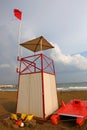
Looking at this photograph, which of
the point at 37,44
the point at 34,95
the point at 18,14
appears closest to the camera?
the point at 34,95

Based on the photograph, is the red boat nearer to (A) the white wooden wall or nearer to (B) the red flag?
(A) the white wooden wall

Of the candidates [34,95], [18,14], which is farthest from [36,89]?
[18,14]

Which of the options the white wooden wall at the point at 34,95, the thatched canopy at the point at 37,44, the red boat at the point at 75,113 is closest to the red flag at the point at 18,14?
the thatched canopy at the point at 37,44

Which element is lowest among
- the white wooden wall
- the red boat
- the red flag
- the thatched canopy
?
the red boat

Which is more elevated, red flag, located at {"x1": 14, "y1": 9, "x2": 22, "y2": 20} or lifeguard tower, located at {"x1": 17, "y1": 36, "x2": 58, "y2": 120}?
red flag, located at {"x1": 14, "y1": 9, "x2": 22, "y2": 20}

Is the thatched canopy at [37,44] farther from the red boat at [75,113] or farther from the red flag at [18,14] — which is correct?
the red boat at [75,113]

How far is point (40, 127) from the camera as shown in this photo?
23.5ft

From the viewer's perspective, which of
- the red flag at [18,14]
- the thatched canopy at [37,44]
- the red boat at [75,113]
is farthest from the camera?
the red flag at [18,14]

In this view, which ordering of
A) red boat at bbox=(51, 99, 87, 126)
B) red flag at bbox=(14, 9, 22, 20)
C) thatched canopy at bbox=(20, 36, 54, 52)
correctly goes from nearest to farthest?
red boat at bbox=(51, 99, 87, 126)
thatched canopy at bbox=(20, 36, 54, 52)
red flag at bbox=(14, 9, 22, 20)

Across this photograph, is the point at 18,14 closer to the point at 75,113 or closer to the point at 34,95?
the point at 34,95

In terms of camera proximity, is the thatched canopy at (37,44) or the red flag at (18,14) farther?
the red flag at (18,14)

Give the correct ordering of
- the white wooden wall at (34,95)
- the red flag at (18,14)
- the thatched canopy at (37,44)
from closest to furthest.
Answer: the white wooden wall at (34,95), the thatched canopy at (37,44), the red flag at (18,14)

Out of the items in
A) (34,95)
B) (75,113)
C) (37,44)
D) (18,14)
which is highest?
(18,14)

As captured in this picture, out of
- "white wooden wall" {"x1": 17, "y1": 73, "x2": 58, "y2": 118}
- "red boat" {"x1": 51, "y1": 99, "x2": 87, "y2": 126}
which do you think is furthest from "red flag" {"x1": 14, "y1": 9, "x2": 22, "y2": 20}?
"red boat" {"x1": 51, "y1": 99, "x2": 87, "y2": 126}
